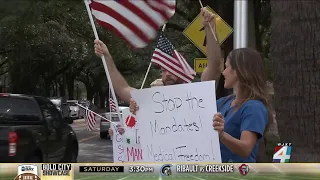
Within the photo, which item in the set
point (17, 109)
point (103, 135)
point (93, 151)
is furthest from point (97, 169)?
point (103, 135)

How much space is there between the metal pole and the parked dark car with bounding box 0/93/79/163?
167 inches

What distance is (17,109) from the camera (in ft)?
29.1

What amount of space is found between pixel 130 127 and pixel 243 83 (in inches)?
35.6

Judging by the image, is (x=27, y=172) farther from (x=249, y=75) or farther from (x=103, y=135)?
(x=103, y=135)

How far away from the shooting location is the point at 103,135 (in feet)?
72.0

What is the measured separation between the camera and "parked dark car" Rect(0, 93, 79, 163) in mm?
7832

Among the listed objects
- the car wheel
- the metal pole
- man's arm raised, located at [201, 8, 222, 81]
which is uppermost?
the metal pole

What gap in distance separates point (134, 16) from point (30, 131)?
19.3ft

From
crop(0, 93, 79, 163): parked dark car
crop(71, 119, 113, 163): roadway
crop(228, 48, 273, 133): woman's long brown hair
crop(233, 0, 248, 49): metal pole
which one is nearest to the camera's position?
crop(228, 48, 273, 133): woman's long brown hair

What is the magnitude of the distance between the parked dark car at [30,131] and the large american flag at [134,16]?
4.95 meters

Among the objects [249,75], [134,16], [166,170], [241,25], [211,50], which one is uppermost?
[241,25]

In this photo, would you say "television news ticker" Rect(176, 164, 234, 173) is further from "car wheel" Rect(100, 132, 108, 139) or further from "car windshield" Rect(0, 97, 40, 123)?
"car wheel" Rect(100, 132, 108, 139)

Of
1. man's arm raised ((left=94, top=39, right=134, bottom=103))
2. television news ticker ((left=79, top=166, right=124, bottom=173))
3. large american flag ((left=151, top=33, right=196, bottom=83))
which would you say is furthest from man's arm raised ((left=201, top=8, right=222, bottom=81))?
large american flag ((left=151, top=33, right=196, bottom=83))

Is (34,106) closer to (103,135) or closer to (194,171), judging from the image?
(194,171)
